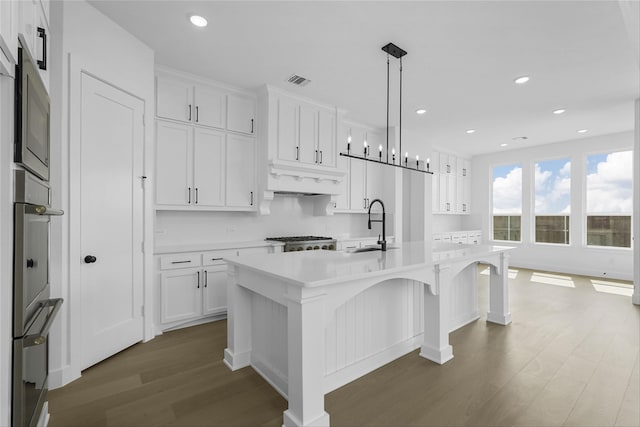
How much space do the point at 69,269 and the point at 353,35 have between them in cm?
295

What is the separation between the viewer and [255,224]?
422cm

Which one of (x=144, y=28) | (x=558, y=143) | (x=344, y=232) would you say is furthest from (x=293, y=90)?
(x=558, y=143)

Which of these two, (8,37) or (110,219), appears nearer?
(8,37)

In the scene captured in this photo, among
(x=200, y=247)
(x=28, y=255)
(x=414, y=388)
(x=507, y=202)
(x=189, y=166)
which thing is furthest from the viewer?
(x=507, y=202)

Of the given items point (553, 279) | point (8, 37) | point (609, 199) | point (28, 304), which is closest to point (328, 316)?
point (28, 304)

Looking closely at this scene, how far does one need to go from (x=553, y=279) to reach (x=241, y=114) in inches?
245

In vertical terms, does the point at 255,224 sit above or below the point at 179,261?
above

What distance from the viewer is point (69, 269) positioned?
2197 millimetres

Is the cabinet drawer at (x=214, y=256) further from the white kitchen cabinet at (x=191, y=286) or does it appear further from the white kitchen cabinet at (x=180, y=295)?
the white kitchen cabinet at (x=180, y=295)

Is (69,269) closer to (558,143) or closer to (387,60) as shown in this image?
(387,60)

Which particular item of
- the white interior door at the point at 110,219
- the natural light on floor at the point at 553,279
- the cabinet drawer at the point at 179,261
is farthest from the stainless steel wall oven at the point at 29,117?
the natural light on floor at the point at 553,279

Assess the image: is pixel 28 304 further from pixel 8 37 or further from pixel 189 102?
pixel 189 102

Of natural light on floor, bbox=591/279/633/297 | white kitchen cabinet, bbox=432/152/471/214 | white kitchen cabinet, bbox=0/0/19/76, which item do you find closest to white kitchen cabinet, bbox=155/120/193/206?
white kitchen cabinet, bbox=0/0/19/76

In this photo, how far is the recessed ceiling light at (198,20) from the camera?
2463 mm
